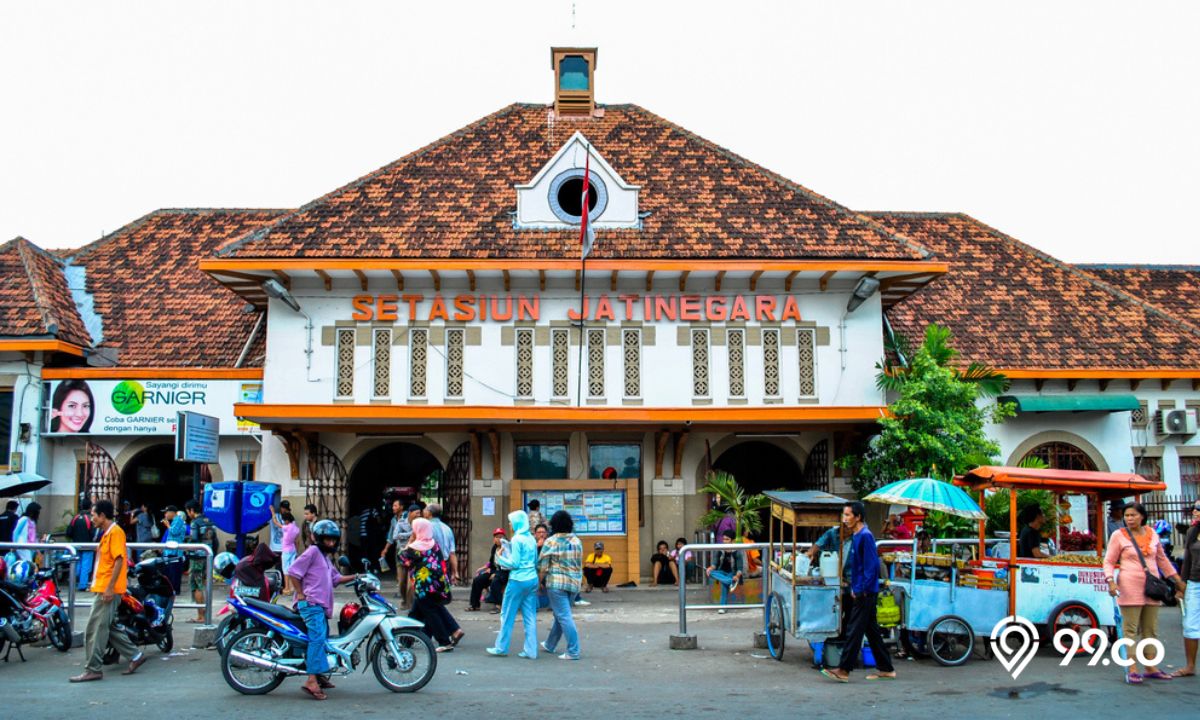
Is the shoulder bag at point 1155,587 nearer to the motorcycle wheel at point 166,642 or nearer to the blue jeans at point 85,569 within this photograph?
the motorcycle wheel at point 166,642

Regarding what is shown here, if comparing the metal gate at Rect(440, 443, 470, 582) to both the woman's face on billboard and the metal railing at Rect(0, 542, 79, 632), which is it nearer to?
the woman's face on billboard

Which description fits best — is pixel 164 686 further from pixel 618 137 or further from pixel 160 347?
pixel 618 137

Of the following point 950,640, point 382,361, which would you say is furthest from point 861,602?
point 382,361

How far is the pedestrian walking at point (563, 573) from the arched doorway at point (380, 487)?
375 inches

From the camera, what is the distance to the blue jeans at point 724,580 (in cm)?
1509

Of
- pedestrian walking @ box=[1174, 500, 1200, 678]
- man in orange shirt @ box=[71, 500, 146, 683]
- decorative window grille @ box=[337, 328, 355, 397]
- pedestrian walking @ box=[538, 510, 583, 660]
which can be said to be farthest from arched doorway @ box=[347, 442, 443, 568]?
pedestrian walking @ box=[1174, 500, 1200, 678]

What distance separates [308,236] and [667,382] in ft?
24.2

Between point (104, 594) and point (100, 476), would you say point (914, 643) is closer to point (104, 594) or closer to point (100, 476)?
point (104, 594)

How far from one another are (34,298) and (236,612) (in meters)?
14.7

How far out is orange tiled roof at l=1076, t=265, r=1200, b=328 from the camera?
2583 centimetres

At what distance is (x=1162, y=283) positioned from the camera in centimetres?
2675

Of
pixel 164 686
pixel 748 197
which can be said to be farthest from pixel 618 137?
pixel 164 686

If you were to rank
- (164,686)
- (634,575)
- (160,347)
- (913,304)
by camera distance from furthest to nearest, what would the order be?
(913,304), (160,347), (634,575), (164,686)

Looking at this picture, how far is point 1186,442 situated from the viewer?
22172 mm
